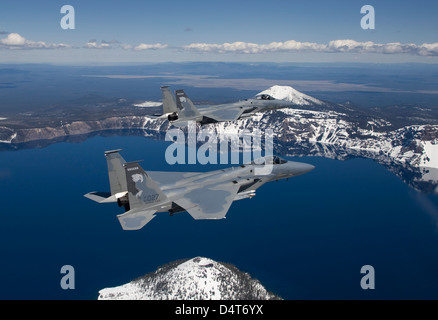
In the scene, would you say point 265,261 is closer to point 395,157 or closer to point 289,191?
point 289,191

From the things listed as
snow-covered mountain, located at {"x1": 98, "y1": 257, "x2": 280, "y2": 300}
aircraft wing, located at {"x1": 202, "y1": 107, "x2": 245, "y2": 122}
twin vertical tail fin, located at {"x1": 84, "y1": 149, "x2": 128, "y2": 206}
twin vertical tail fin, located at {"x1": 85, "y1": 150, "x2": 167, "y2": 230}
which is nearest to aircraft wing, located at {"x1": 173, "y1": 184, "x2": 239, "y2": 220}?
twin vertical tail fin, located at {"x1": 85, "y1": 150, "x2": 167, "y2": 230}

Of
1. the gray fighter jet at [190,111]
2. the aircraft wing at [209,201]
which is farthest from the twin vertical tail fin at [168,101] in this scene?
the aircraft wing at [209,201]

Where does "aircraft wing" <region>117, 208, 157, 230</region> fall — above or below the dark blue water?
above

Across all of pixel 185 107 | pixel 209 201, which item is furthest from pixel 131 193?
pixel 185 107

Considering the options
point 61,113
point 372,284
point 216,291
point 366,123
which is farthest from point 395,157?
point 61,113

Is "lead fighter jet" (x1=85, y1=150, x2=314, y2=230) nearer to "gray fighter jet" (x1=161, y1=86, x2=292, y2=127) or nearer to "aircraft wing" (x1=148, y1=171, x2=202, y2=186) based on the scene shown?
"aircraft wing" (x1=148, y1=171, x2=202, y2=186)
